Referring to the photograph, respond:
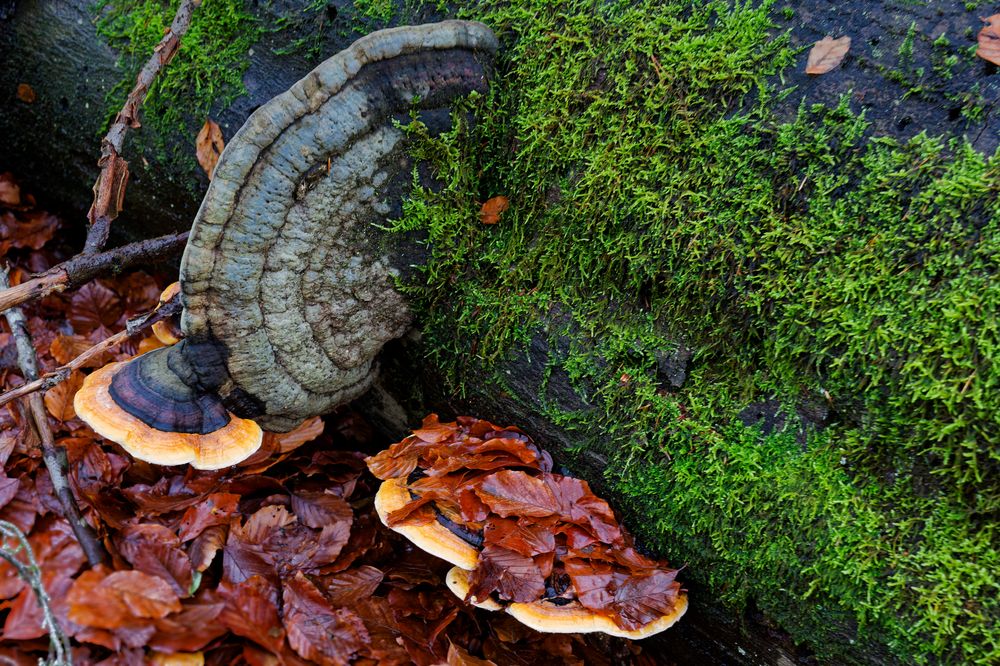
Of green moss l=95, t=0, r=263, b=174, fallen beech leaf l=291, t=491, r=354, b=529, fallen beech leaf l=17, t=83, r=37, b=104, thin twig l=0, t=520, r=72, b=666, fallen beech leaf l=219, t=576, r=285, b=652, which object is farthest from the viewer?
fallen beech leaf l=17, t=83, r=37, b=104

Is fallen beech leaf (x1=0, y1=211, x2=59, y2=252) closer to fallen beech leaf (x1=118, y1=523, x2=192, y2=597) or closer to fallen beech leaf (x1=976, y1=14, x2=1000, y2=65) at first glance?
fallen beech leaf (x1=118, y1=523, x2=192, y2=597)

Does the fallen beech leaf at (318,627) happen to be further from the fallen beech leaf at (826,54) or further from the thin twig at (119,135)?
the fallen beech leaf at (826,54)

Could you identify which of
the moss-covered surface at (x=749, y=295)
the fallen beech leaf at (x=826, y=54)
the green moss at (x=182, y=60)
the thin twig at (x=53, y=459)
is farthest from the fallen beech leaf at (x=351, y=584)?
the fallen beech leaf at (x=826, y=54)

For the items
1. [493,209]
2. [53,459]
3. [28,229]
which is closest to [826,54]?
[493,209]

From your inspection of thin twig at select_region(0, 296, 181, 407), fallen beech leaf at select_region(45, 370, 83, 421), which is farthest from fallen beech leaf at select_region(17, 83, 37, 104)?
thin twig at select_region(0, 296, 181, 407)

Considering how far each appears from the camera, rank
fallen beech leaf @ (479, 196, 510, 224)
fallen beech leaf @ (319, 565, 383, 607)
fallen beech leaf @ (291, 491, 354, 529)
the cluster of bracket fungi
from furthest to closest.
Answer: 1. fallen beech leaf @ (291, 491, 354, 529)
2. fallen beech leaf @ (479, 196, 510, 224)
3. fallen beech leaf @ (319, 565, 383, 607)
4. the cluster of bracket fungi

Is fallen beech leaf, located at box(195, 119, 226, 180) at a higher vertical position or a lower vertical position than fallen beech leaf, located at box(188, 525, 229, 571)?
higher

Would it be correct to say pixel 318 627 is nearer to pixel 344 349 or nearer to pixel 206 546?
pixel 206 546
